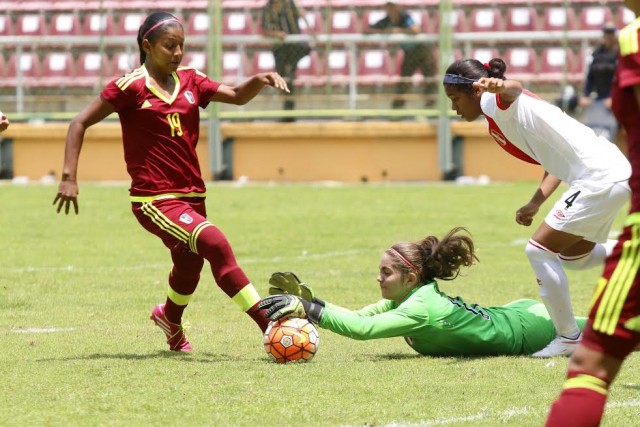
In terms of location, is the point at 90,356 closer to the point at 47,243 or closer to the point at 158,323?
the point at 158,323

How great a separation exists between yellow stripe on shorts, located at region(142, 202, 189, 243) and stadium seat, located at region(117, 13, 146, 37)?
50.5 ft

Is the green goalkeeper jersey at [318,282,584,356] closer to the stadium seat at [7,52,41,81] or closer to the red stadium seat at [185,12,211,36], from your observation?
the red stadium seat at [185,12,211,36]

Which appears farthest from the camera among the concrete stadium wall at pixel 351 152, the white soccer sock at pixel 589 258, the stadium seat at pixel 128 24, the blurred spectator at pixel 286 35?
the stadium seat at pixel 128 24

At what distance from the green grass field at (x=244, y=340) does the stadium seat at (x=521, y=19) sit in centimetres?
613

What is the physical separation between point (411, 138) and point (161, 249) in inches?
331

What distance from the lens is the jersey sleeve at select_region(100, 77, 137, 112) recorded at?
7180 millimetres

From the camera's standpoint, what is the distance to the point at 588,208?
22.5 ft

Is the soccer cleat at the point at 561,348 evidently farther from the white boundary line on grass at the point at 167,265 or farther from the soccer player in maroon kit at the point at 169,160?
the white boundary line on grass at the point at 167,265

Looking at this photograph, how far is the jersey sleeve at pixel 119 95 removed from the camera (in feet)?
23.6

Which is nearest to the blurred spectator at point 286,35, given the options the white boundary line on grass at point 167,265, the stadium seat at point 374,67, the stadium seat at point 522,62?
the stadium seat at point 374,67

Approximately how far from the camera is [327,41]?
21094mm

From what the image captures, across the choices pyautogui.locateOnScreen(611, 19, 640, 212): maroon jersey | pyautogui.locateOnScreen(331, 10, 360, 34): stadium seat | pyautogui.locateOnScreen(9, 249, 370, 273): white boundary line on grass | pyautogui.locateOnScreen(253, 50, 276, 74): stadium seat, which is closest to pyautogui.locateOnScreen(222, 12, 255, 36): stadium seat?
pyautogui.locateOnScreen(253, 50, 276, 74): stadium seat

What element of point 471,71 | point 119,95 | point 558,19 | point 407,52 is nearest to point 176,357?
point 119,95

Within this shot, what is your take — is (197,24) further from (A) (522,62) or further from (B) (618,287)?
(B) (618,287)
